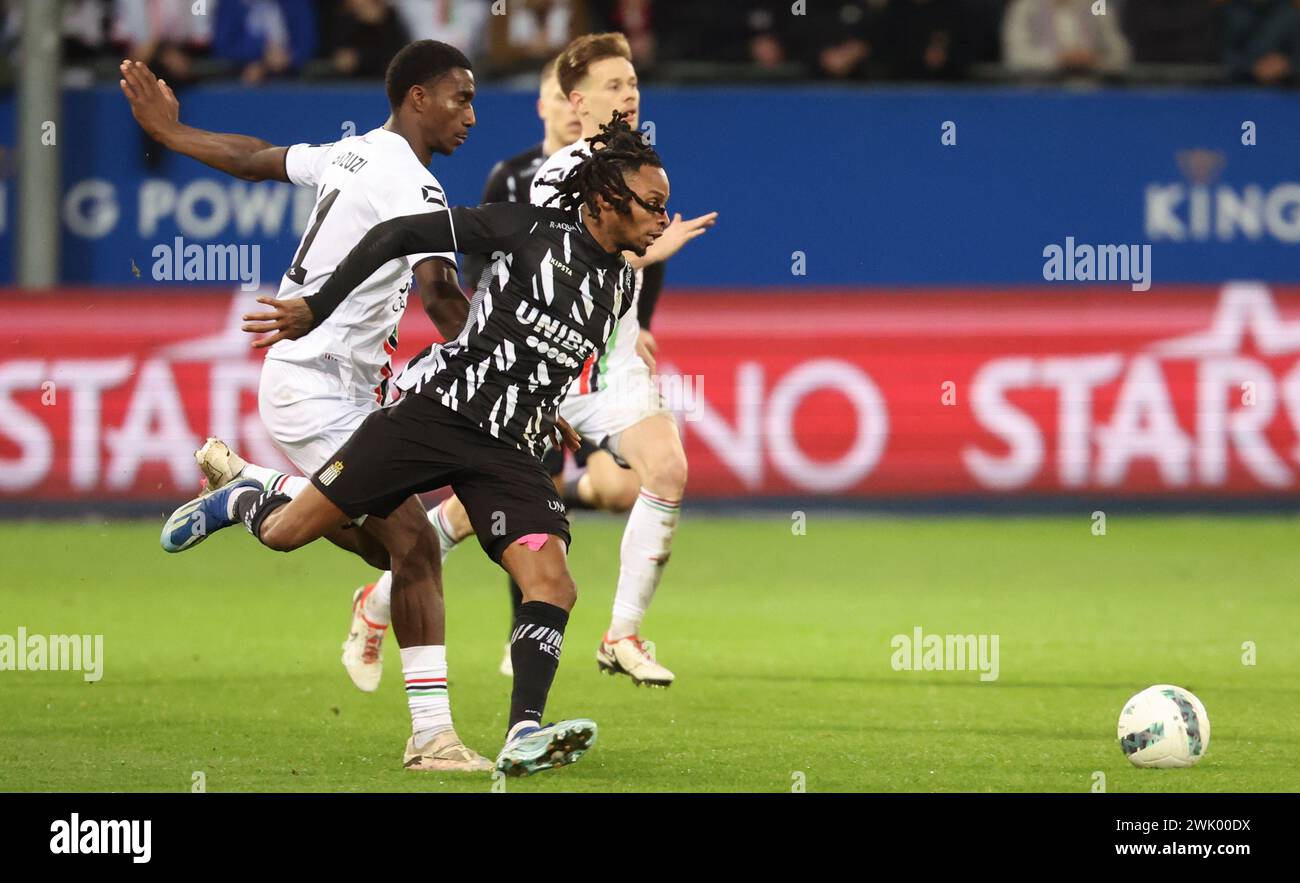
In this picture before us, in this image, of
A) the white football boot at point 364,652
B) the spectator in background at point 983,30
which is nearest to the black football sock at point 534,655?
the white football boot at point 364,652

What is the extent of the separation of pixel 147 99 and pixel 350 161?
96 cm

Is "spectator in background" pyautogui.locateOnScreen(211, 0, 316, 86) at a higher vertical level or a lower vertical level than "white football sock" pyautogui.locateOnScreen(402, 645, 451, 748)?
higher

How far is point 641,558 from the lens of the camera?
341 inches

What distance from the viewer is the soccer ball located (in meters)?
6.77

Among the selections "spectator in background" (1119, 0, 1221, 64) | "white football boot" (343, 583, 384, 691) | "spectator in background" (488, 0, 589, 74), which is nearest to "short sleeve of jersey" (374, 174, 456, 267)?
"white football boot" (343, 583, 384, 691)

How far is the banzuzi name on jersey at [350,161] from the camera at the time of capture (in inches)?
277

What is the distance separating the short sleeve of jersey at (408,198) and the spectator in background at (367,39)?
955 centimetres

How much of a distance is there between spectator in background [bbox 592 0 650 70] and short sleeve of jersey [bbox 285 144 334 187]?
947 cm

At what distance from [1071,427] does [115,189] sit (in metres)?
7.38

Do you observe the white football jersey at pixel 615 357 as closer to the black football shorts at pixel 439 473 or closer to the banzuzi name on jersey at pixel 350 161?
the banzuzi name on jersey at pixel 350 161

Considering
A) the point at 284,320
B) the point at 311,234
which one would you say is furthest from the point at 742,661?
the point at 284,320

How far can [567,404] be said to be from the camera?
29.0ft

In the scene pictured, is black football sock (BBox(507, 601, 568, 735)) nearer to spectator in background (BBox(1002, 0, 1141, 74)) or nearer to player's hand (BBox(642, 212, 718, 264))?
player's hand (BBox(642, 212, 718, 264))

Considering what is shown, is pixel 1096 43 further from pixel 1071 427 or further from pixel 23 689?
pixel 23 689
